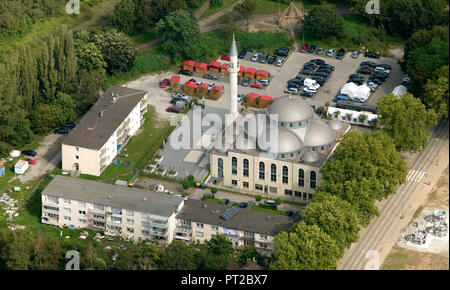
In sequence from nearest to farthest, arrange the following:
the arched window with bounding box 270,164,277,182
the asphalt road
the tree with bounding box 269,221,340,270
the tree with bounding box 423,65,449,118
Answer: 1. the tree with bounding box 269,221,340,270
2. the asphalt road
3. the arched window with bounding box 270,164,277,182
4. the tree with bounding box 423,65,449,118

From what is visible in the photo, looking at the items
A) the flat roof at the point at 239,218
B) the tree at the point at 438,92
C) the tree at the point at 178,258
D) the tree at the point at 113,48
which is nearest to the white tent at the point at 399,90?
the tree at the point at 438,92

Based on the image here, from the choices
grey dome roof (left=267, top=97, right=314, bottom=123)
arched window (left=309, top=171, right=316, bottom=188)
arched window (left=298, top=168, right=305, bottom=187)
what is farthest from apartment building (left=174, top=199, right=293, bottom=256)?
grey dome roof (left=267, top=97, right=314, bottom=123)

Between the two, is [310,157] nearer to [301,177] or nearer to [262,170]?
[301,177]

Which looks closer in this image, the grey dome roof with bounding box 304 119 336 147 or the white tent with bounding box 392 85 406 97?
the grey dome roof with bounding box 304 119 336 147

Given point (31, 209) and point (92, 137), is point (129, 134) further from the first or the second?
point (31, 209)

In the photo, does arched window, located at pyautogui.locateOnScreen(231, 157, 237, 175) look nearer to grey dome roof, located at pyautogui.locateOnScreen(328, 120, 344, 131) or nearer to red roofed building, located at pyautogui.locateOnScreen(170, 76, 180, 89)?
grey dome roof, located at pyautogui.locateOnScreen(328, 120, 344, 131)

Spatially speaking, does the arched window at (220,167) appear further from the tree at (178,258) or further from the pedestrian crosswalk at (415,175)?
the pedestrian crosswalk at (415,175)

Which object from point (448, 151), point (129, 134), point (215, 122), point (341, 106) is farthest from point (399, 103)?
point (448, 151)
